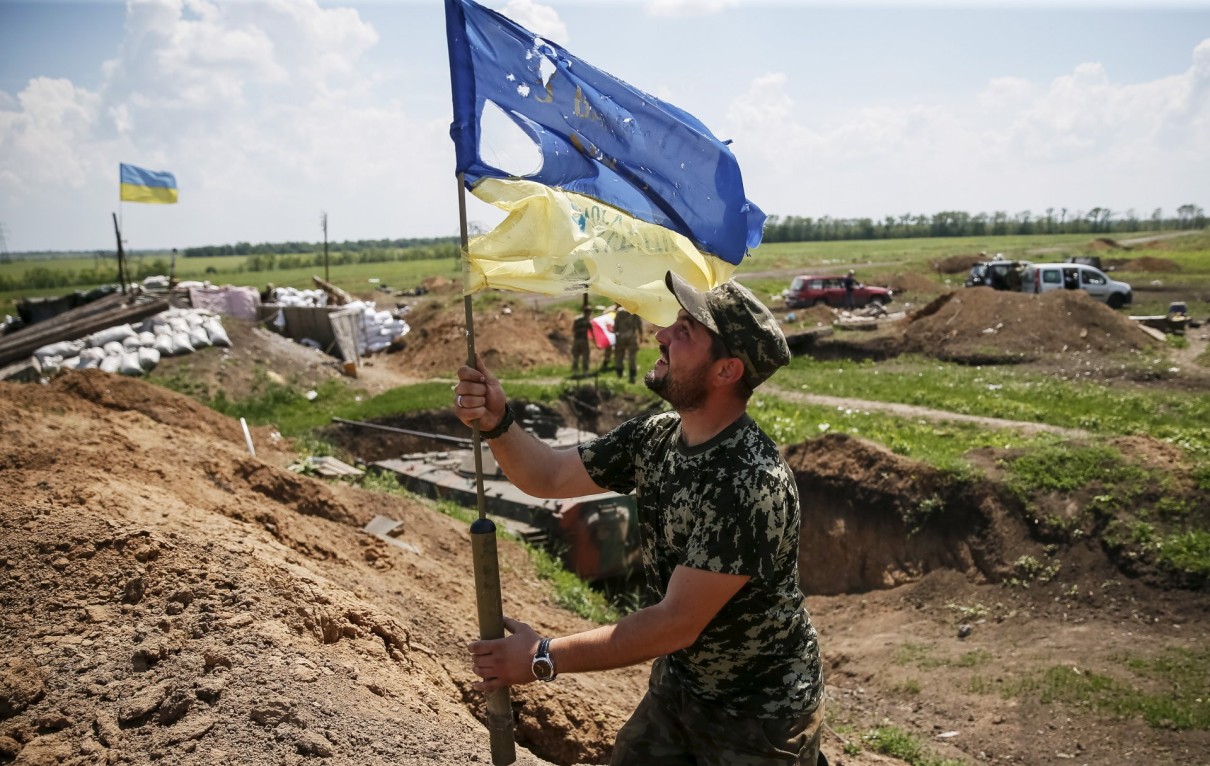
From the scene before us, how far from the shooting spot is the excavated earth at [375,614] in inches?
152

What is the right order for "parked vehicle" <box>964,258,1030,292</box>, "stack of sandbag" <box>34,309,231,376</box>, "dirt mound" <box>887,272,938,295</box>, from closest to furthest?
"stack of sandbag" <box>34,309,231,376</box> < "parked vehicle" <box>964,258,1030,292</box> < "dirt mound" <box>887,272,938,295</box>

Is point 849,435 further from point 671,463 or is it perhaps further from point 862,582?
point 671,463

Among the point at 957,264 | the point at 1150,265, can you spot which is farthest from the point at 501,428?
the point at 957,264

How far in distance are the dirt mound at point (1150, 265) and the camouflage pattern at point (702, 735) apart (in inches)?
1850

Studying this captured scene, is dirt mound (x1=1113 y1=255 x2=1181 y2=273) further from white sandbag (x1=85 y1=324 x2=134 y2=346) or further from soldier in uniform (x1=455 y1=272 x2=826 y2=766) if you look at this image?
soldier in uniform (x1=455 y1=272 x2=826 y2=766)

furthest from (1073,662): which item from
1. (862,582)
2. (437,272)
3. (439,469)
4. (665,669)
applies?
(437,272)

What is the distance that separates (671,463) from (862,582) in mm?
8503

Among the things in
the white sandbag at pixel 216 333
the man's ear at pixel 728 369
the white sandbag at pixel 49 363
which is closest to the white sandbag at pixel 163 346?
the white sandbag at pixel 216 333

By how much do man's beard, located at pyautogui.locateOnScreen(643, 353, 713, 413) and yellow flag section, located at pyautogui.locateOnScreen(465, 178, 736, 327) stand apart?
384mm

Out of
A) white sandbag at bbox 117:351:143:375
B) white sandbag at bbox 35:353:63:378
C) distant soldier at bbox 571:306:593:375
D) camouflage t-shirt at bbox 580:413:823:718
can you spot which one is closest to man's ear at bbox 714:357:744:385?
camouflage t-shirt at bbox 580:413:823:718

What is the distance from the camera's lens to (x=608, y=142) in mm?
3660

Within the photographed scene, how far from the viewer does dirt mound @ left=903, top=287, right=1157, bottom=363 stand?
21.1 m

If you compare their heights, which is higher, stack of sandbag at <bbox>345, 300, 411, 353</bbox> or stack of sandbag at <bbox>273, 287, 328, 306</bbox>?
stack of sandbag at <bbox>273, 287, 328, 306</bbox>

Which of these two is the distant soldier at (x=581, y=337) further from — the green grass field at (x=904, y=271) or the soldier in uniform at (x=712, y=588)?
the green grass field at (x=904, y=271)
